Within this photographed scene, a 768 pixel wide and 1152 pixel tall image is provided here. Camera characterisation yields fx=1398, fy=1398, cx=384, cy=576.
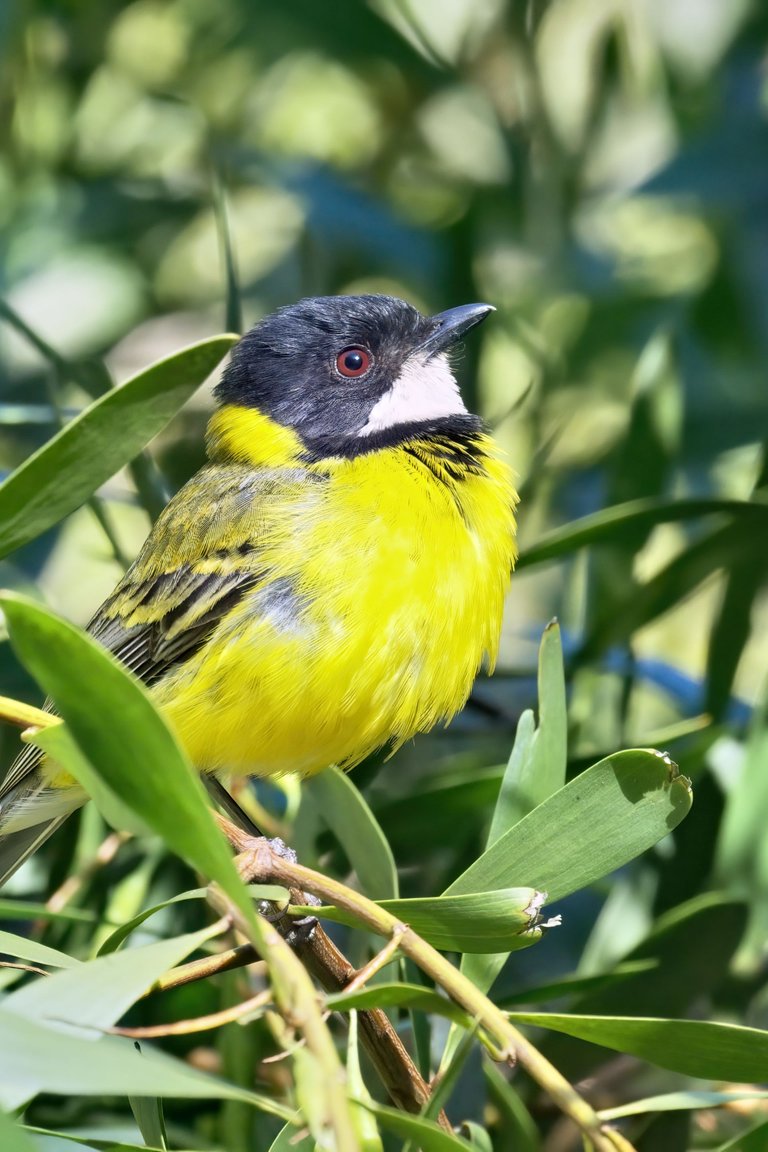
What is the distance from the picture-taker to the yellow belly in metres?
2.40

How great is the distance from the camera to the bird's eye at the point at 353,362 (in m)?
3.19

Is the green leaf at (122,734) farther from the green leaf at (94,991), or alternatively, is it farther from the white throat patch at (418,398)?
the white throat patch at (418,398)

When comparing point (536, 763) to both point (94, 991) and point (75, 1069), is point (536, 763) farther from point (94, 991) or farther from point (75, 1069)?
point (75, 1069)

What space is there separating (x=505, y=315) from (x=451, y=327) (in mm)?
469

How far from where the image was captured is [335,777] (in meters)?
2.13

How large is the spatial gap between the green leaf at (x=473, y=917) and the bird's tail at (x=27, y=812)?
131 centimetres

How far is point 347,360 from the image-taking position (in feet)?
10.5

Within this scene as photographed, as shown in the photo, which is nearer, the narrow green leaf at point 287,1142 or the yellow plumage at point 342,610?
Result: the narrow green leaf at point 287,1142

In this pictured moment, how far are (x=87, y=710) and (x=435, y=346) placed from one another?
2.06 metres

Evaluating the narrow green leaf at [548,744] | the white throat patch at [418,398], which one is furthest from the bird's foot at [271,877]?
the white throat patch at [418,398]

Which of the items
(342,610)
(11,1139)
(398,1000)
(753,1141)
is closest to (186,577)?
(342,610)

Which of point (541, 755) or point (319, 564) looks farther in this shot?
point (319, 564)

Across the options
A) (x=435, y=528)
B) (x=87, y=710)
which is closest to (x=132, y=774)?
(x=87, y=710)

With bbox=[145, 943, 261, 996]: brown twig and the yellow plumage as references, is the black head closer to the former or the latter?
the yellow plumage
